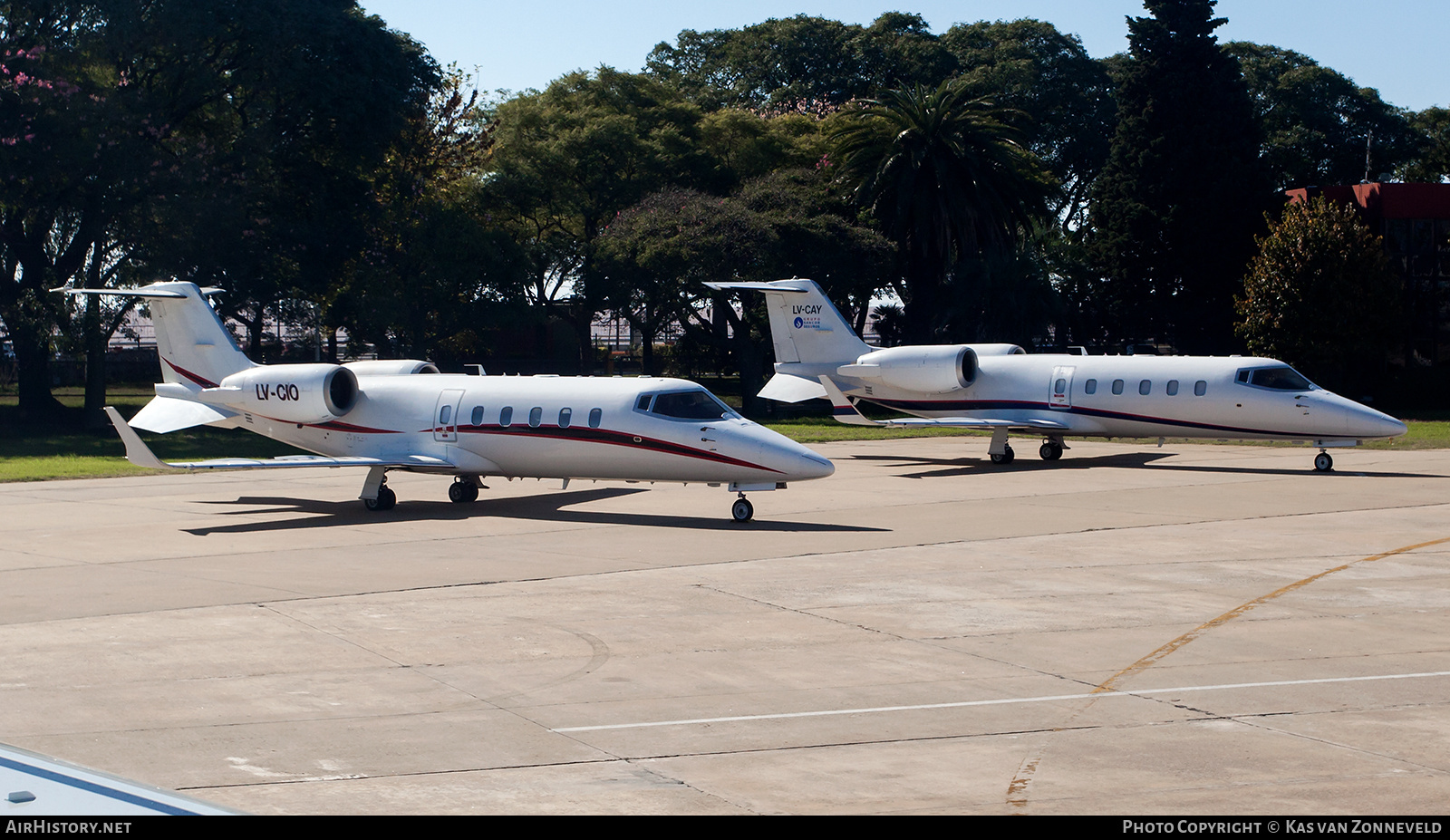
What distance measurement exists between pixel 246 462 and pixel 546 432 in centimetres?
521

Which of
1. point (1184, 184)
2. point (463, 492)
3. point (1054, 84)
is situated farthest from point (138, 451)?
point (1054, 84)

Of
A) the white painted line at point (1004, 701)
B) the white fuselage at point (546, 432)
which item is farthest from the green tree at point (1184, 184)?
the white painted line at point (1004, 701)

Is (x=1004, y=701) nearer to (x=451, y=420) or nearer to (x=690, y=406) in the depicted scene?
(x=690, y=406)

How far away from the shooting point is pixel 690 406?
22.8 metres

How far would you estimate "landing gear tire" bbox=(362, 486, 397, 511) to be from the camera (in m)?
25.0

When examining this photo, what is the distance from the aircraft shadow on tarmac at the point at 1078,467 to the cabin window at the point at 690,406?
931 cm

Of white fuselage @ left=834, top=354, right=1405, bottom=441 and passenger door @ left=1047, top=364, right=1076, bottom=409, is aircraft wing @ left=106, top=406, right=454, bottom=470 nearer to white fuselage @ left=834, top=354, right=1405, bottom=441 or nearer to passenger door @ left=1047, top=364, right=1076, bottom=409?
white fuselage @ left=834, top=354, right=1405, bottom=441

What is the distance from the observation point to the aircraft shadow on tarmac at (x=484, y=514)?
72.6 ft

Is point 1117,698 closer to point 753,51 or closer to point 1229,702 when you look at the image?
point 1229,702

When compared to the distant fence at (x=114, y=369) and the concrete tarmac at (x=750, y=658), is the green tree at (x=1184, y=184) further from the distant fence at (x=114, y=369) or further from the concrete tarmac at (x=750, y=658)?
the distant fence at (x=114, y=369)

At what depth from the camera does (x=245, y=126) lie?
48.6 m

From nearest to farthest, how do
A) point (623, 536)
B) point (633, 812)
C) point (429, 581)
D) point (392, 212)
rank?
point (633, 812)
point (429, 581)
point (623, 536)
point (392, 212)

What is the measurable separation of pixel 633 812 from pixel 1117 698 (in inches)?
178
